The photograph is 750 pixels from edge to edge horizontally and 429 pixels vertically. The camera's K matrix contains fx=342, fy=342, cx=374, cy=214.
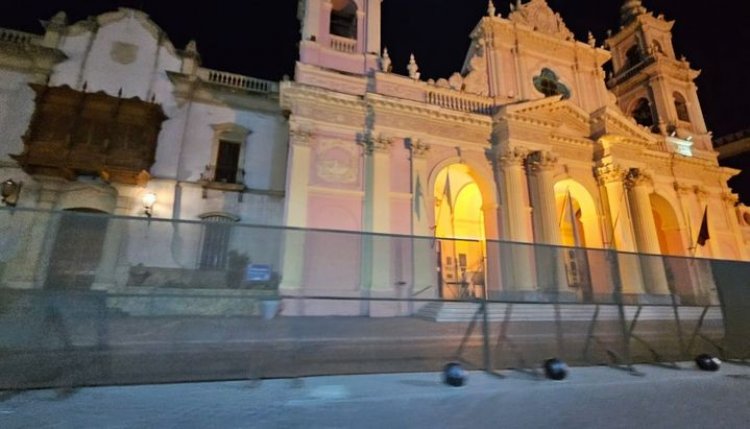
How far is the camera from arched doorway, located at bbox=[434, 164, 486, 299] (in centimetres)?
666

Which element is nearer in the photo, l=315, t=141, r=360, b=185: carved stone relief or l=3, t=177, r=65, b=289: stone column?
l=3, t=177, r=65, b=289: stone column

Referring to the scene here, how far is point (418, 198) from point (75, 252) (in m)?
11.2

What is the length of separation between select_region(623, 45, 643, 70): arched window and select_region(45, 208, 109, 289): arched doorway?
33.0 m

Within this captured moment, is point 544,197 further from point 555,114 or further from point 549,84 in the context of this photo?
point 549,84

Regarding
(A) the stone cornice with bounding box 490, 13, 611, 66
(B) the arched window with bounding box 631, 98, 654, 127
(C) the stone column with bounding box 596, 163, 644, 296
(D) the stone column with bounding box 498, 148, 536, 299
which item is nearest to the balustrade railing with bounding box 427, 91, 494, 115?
(D) the stone column with bounding box 498, 148, 536, 299

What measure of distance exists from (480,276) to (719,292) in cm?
577

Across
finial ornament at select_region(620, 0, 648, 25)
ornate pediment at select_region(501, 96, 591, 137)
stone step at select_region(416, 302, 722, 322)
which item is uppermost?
finial ornament at select_region(620, 0, 648, 25)

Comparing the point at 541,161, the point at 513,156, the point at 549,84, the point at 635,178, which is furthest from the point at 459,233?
the point at 549,84

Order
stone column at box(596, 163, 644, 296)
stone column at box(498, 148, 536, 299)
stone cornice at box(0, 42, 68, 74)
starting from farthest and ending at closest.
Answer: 1. stone column at box(596, 163, 644, 296)
2. stone column at box(498, 148, 536, 299)
3. stone cornice at box(0, 42, 68, 74)

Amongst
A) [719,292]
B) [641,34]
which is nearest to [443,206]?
[719,292]

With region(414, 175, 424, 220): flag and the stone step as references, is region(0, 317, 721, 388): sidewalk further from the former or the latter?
region(414, 175, 424, 220): flag

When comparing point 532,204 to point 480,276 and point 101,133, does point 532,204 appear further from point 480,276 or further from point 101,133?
point 101,133

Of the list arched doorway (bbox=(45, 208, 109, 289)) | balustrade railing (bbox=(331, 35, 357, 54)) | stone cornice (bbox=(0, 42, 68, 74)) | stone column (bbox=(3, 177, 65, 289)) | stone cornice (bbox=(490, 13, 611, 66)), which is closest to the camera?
stone column (bbox=(3, 177, 65, 289))

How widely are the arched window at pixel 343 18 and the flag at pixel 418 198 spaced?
906 cm
